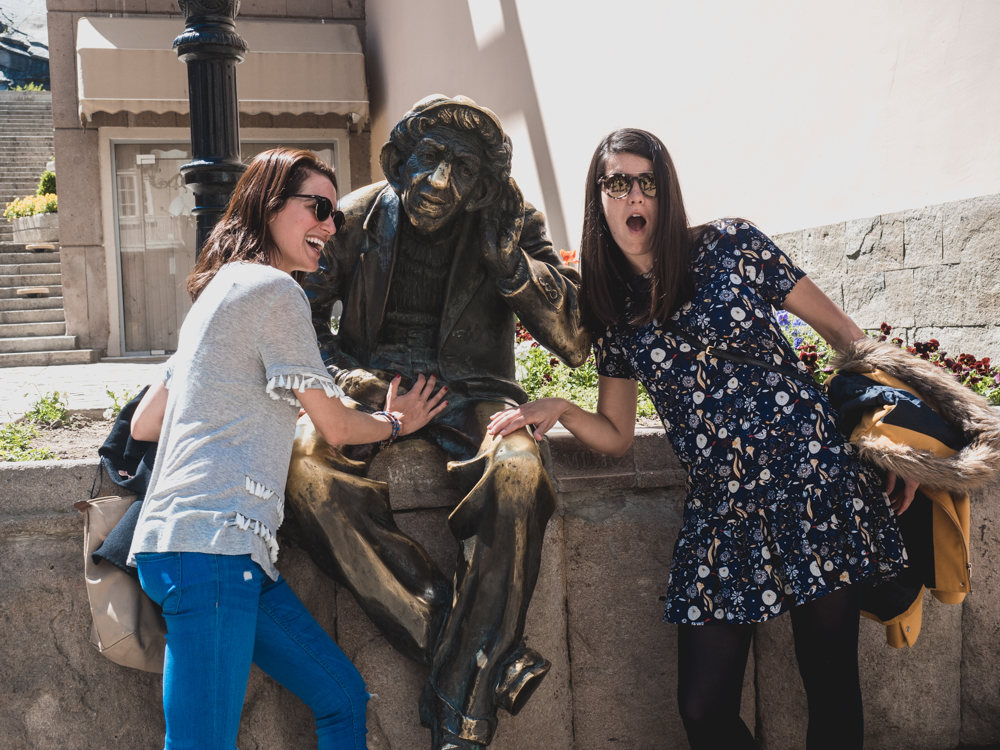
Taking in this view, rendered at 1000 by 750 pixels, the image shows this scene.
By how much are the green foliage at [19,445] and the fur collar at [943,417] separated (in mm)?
2607

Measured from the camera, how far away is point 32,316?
1205cm

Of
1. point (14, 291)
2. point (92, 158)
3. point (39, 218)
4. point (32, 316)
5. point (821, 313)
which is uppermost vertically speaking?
point (92, 158)

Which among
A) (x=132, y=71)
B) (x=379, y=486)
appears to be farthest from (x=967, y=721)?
(x=132, y=71)

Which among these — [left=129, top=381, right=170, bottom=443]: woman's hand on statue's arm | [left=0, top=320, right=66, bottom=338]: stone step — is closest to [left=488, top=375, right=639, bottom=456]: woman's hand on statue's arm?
[left=129, top=381, right=170, bottom=443]: woman's hand on statue's arm

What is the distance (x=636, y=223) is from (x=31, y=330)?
11523 millimetres

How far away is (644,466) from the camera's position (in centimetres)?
288

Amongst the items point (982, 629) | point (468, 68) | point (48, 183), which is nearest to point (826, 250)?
point (982, 629)

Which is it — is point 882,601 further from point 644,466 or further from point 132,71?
point 132,71

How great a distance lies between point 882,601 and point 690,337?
87 cm

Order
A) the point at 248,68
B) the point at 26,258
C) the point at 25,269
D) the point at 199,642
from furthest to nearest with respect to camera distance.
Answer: the point at 26,258 → the point at 25,269 → the point at 248,68 → the point at 199,642

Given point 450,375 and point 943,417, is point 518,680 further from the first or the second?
point 943,417

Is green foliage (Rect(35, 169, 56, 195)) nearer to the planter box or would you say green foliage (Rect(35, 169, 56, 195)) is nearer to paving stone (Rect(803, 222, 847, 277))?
the planter box

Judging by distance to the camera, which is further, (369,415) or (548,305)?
(548,305)

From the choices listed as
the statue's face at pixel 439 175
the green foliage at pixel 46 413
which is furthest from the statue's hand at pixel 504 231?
the green foliage at pixel 46 413
